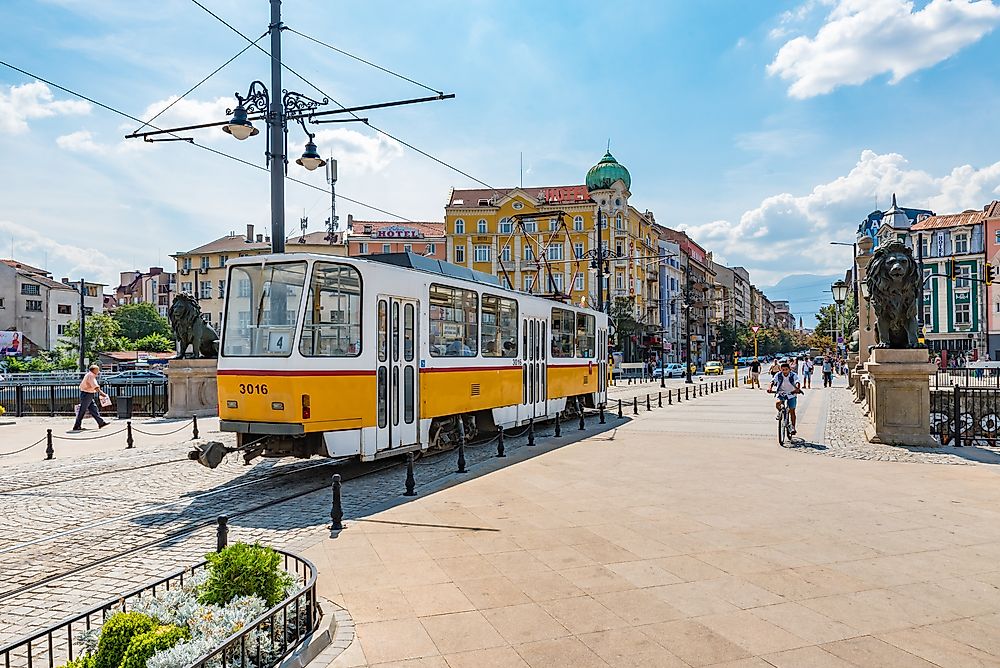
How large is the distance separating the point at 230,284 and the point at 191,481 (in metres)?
3.43

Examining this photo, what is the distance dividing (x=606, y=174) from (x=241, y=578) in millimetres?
71163

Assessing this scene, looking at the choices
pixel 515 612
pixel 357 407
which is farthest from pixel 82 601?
pixel 357 407

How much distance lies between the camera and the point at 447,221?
7400cm

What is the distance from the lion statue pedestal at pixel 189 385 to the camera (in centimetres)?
2270

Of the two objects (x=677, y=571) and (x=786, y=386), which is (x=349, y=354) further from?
(x=786, y=386)

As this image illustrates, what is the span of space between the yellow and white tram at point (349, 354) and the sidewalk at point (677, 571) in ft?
5.79

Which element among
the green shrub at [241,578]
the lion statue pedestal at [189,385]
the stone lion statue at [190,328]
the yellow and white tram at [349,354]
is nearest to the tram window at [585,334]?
the yellow and white tram at [349,354]

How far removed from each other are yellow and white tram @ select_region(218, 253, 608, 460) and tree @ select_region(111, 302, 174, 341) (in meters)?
84.6

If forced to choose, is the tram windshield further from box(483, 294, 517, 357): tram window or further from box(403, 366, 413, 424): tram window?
box(483, 294, 517, 357): tram window

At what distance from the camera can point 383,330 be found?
11688 millimetres

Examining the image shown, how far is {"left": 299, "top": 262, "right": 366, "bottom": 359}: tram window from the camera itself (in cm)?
1061

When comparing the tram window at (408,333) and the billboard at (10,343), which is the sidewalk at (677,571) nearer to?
the tram window at (408,333)

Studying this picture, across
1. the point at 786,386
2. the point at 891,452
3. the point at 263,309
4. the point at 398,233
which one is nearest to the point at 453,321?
the point at 263,309

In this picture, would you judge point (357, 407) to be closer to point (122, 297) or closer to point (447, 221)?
point (447, 221)
